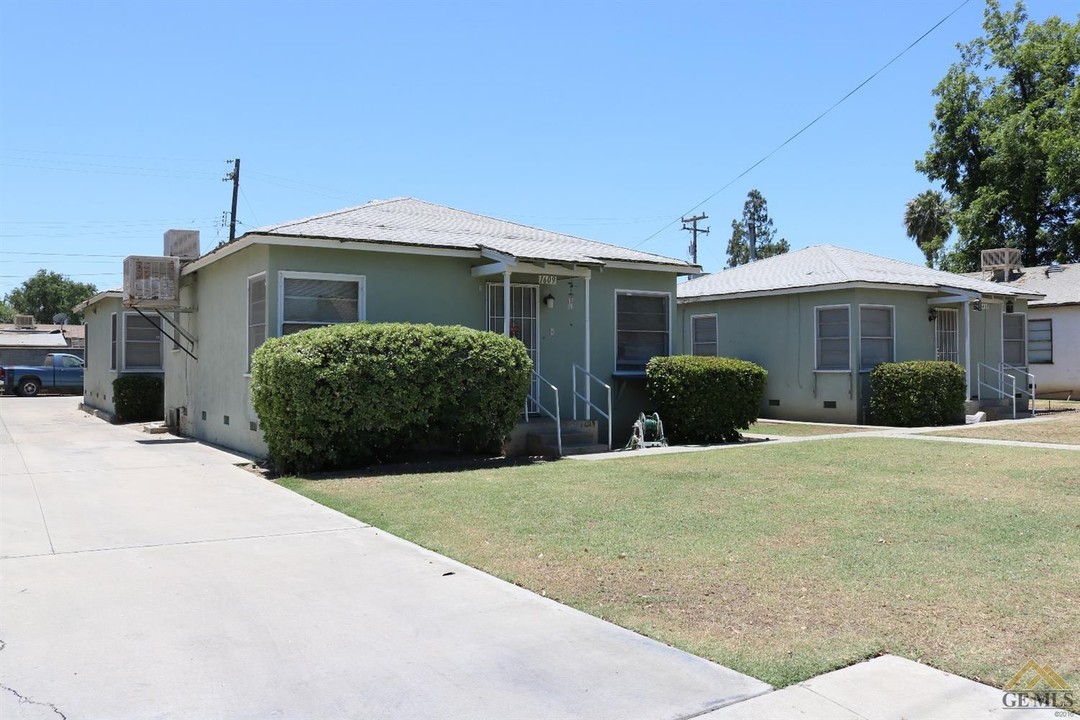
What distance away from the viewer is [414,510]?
28.0 feet

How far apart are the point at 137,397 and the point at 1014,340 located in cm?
2292

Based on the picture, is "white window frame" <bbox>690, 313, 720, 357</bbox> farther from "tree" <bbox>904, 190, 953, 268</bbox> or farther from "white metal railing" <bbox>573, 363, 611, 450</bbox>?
"tree" <bbox>904, 190, 953, 268</bbox>

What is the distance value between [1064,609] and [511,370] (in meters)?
7.95

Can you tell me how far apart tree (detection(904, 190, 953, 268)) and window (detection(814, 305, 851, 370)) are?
23.8m

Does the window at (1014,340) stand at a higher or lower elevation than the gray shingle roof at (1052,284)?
lower

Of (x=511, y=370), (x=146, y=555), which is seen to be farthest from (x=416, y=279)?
(x=146, y=555)

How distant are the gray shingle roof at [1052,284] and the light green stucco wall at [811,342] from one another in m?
5.89

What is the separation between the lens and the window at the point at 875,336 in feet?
64.4

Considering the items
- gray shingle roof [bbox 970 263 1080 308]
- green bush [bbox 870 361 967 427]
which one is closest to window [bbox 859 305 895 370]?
green bush [bbox 870 361 967 427]

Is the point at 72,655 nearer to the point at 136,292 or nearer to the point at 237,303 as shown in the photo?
the point at 237,303

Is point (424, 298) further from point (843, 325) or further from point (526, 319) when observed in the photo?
point (843, 325)

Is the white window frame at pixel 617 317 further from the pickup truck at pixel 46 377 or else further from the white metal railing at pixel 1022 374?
the pickup truck at pixel 46 377

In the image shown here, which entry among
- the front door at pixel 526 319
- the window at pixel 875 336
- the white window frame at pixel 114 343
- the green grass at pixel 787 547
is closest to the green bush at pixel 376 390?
the green grass at pixel 787 547

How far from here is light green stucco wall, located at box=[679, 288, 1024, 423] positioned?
19.6m
